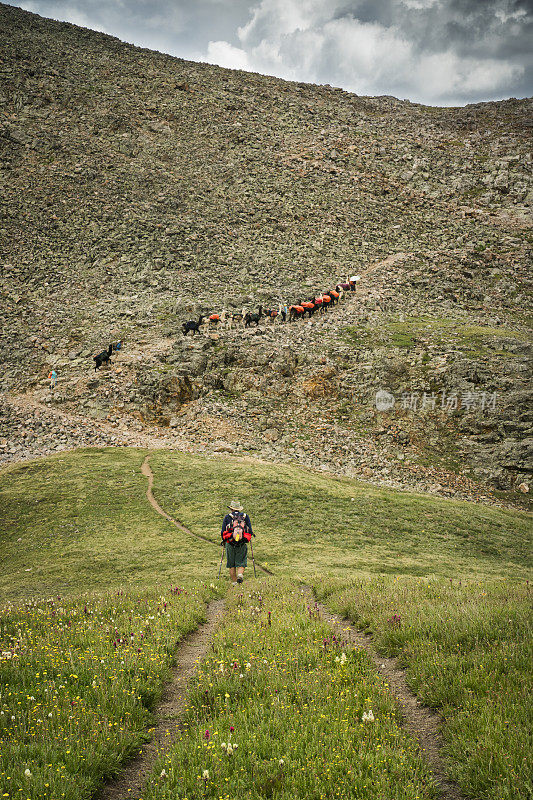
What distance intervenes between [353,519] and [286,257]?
4201cm

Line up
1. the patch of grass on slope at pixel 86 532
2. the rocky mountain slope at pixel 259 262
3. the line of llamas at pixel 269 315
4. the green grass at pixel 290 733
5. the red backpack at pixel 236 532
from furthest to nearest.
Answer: the line of llamas at pixel 269 315, the rocky mountain slope at pixel 259 262, the patch of grass on slope at pixel 86 532, the red backpack at pixel 236 532, the green grass at pixel 290 733

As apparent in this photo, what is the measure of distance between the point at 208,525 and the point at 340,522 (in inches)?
277

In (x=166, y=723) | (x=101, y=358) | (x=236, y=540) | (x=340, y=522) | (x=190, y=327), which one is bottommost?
(x=340, y=522)

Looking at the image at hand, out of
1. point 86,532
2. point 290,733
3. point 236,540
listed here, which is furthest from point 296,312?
point 290,733

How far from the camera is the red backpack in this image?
15.4 metres

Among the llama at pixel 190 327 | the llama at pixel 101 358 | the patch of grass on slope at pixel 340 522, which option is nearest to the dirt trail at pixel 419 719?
the patch of grass on slope at pixel 340 522

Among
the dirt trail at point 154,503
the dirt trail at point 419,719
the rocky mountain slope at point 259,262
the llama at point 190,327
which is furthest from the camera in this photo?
the llama at point 190,327

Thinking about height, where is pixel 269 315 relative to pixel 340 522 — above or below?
above

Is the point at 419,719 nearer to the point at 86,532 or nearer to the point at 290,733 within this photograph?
the point at 290,733

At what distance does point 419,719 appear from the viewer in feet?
20.4

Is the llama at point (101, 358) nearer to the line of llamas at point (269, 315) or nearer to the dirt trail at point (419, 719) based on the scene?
the line of llamas at point (269, 315)

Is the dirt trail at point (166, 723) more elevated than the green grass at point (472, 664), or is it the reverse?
the green grass at point (472, 664)

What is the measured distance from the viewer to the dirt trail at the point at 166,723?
5176mm

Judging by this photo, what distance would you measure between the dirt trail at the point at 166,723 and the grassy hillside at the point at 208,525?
8.31m
